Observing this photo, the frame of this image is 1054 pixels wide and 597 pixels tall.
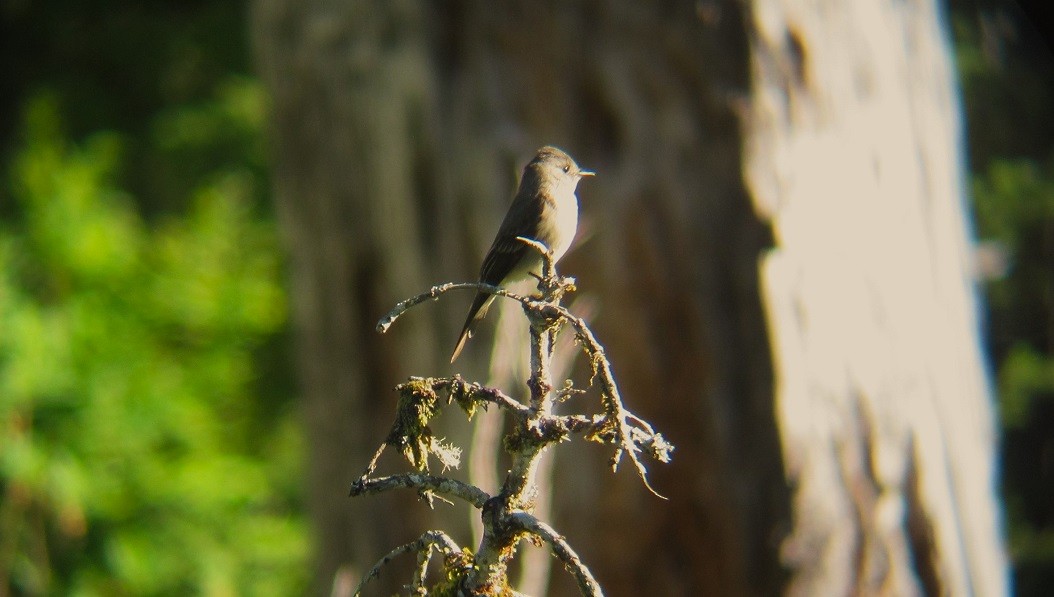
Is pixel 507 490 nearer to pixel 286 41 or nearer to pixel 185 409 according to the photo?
pixel 286 41

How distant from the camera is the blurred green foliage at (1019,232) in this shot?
1012cm

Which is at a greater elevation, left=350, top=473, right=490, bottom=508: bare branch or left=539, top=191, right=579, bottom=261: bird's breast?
left=539, top=191, right=579, bottom=261: bird's breast

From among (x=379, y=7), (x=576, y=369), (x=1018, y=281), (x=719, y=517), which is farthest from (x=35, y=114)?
(x=1018, y=281)

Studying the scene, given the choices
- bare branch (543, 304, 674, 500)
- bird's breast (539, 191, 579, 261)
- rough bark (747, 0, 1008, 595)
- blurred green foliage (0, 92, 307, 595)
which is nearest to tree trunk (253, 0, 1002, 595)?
rough bark (747, 0, 1008, 595)

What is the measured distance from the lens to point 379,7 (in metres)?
5.18

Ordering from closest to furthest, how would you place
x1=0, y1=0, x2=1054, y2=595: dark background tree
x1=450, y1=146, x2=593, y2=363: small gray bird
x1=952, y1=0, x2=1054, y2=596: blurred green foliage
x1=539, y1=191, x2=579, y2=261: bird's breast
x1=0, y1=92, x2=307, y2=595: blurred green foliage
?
1. x1=450, y1=146, x2=593, y2=363: small gray bird
2. x1=539, y1=191, x2=579, y2=261: bird's breast
3. x1=0, y1=0, x2=1054, y2=595: dark background tree
4. x1=0, y1=92, x2=307, y2=595: blurred green foliage
5. x1=952, y1=0, x2=1054, y2=596: blurred green foliage

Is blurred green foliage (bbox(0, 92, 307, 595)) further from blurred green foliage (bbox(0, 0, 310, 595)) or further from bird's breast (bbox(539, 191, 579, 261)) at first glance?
bird's breast (bbox(539, 191, 579, 261))

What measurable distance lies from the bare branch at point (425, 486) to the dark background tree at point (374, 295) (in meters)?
3.47

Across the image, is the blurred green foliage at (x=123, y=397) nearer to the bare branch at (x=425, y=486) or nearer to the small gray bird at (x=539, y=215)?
the small gray bird at (x=539, y=215)

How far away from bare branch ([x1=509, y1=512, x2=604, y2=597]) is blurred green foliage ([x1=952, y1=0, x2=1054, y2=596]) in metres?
9.67

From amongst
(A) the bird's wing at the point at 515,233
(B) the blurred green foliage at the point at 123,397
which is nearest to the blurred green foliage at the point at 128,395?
(B) the blurred green foliage at the point at 123,397

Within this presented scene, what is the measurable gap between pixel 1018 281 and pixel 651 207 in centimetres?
742

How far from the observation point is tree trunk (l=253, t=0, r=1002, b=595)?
429 centimetres

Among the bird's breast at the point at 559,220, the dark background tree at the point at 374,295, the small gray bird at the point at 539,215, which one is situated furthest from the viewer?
the dark background tree at the point at 374,295
